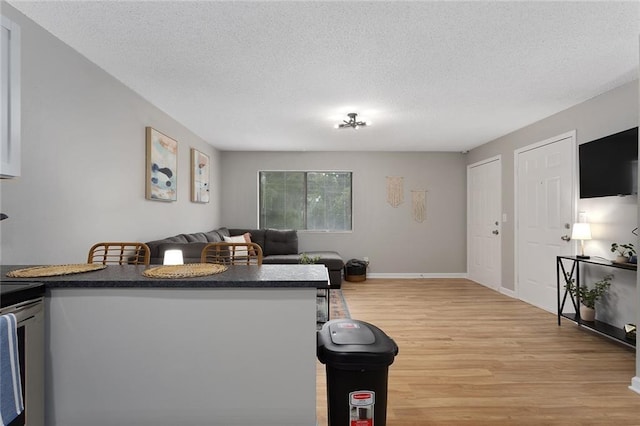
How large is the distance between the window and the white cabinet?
192 inches

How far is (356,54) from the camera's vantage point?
240 cm

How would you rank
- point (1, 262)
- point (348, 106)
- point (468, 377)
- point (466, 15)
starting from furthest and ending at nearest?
1. point (348, 106)
2. point (468, 377)
3. point (466, 15)
4. point (1, 262)

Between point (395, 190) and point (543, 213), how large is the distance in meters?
2.57

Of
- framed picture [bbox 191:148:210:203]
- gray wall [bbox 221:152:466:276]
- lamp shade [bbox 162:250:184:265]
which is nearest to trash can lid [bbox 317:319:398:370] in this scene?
lamp shade [bbox 162:250:184:265]

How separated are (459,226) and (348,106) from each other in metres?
3.83

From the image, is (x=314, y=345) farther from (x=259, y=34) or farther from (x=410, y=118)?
(x=410, y=118)

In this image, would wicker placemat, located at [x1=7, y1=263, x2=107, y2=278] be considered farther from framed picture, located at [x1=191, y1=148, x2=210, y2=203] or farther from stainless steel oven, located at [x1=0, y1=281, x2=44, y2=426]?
framed picture, located at [x1=191, y1=148, x2=210, y2=203]

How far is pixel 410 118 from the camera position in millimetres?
4039

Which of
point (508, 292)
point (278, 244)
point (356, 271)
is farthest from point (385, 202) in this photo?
point (508, 292)

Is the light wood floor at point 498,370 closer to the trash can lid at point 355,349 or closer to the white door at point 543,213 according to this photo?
the white door at point 543,213

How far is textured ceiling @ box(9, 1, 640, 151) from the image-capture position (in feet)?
6.29

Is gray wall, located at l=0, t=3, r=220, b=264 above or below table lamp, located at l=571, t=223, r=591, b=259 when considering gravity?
above

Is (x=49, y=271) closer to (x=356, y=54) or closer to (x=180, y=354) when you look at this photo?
(x=180, y=354)

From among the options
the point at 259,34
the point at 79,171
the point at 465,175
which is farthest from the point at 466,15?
the point at 465,175
